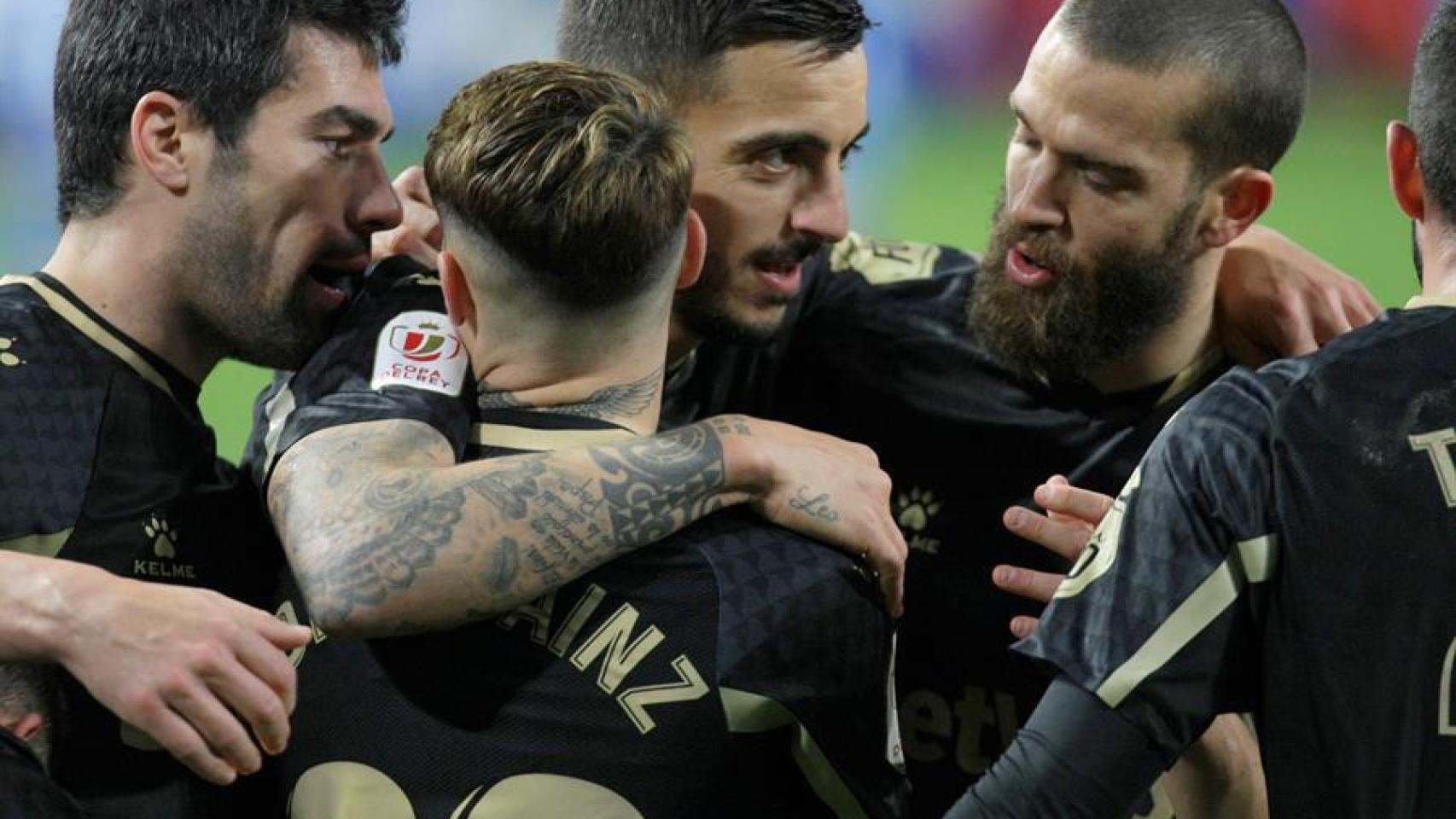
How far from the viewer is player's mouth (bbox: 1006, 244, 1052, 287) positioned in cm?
374

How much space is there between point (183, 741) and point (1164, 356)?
2.11 meters

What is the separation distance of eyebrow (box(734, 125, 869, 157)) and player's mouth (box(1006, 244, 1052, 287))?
526mm

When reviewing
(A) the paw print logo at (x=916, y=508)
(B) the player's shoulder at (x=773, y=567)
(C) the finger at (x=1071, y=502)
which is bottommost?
(A) the paw print logo at (x=916, y=508)

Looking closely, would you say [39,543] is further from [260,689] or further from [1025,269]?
[1025,269]

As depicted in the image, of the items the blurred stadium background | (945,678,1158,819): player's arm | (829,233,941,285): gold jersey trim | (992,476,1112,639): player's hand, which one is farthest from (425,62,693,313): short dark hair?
the blurred stadium background

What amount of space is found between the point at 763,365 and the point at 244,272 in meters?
1.13

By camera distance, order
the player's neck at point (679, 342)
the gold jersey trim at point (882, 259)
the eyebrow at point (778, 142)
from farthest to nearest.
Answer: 1. the gold jersey trim at point (882, 259)
2. the player's neck at point (679, 342)
3. the eyebrow at point (778, 142)

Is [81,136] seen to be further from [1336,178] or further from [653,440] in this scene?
[1336,178]

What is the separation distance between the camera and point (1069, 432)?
3641 millimetres

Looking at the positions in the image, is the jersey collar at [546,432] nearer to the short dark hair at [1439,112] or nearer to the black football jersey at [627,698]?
the black football jersey at [627,698]

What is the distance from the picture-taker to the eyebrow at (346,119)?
312cm

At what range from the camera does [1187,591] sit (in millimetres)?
2312

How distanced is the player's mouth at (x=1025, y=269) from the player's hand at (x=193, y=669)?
1.84 meters

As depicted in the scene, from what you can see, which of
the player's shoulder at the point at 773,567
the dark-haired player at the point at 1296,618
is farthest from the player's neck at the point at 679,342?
the dark-haired player at the point at 1296,618
